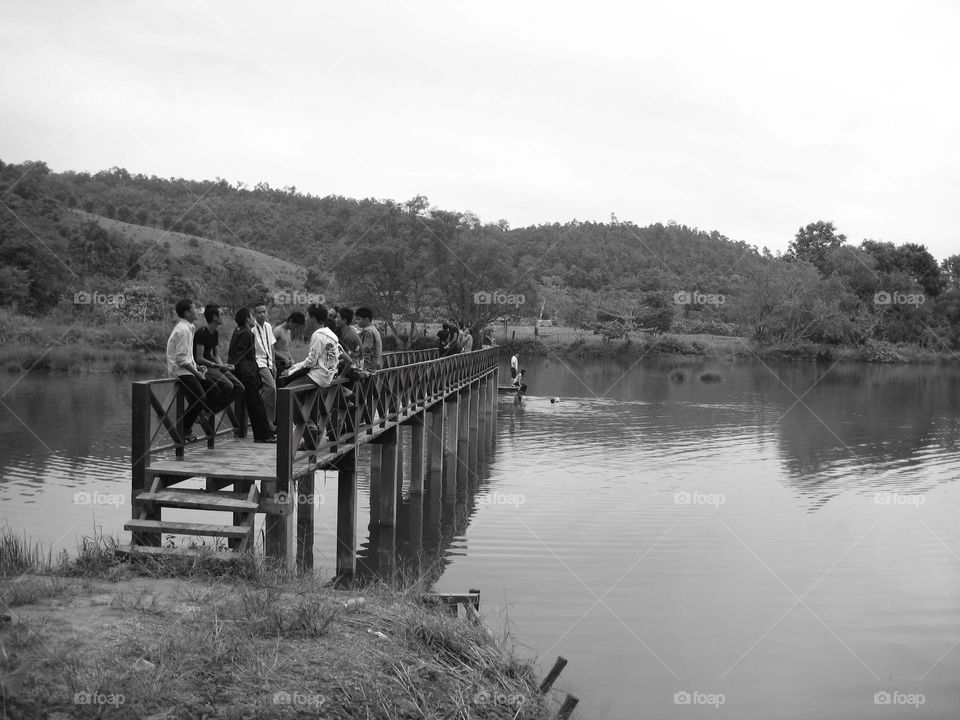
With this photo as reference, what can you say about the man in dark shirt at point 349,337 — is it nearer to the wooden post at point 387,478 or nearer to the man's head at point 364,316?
the man's head at point 364,316

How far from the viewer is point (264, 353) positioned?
11758 millimetres

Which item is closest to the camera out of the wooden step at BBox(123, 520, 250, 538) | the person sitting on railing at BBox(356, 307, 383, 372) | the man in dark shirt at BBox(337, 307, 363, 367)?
the wooden step at BBox(123, 520, 250, 538)

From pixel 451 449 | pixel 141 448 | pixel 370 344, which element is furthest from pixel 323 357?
pixel 451 449

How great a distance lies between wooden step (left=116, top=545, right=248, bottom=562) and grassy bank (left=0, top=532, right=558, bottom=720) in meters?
0.26

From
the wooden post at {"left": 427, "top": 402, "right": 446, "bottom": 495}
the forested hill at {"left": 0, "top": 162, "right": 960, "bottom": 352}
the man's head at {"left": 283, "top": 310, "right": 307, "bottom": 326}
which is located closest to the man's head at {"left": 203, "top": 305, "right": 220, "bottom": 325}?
the man's head at {"left": 283, "top": 310, "right": 307, "bottom": 326}

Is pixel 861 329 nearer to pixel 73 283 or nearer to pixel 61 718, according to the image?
pixel 73 283

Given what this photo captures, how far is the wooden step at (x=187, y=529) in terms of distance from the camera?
867cm

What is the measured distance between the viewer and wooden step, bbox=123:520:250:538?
28.4 feet

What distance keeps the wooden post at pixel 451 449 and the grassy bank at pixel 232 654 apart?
12715 millimetres

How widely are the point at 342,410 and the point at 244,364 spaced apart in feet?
5.47

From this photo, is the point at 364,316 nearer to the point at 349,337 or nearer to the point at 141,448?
the point at 349,337

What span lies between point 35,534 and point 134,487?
20.7 ft

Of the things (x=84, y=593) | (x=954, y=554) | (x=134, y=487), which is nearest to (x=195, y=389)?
(x=134, y=487)

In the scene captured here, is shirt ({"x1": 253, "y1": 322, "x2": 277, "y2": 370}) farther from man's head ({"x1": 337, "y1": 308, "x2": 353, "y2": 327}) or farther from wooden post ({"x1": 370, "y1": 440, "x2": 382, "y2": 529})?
wooden post ({"x1": 370, "y1": 440, "x2": 382, "y2": 529})
